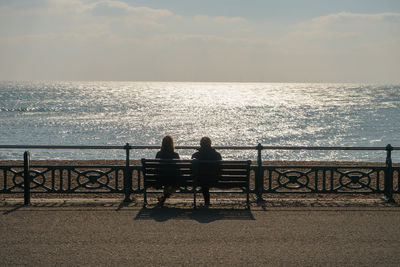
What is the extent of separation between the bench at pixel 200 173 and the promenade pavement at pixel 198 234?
1.38 ft

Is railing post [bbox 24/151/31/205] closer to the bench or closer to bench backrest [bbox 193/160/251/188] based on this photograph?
the bench

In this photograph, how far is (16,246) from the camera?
602 centimetres

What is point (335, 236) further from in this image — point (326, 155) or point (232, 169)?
point (326, 155)

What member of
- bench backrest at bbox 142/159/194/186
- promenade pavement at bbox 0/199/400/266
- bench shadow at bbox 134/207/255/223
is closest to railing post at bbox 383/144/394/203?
promenade pavement at bbox 0/199/400/266

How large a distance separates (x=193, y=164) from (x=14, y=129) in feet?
160

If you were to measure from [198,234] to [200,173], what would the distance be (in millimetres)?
1928

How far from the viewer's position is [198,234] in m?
6.61

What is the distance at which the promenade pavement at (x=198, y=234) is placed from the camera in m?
5.61

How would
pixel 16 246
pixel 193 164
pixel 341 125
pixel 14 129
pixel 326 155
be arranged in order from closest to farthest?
1. pixel 16 246
2. pixel 193 164
3. pixel 326 155
4. pixel 14 129
5. pixel 341 125

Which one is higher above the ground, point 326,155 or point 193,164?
point 193,164

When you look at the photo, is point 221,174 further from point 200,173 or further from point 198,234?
point 198,234

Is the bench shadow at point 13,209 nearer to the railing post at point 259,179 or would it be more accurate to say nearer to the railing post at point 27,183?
the railing post at point 27,183

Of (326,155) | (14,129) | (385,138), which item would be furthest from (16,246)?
(14,129)

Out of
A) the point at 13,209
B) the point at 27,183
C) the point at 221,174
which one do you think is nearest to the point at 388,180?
the point at 221,174
